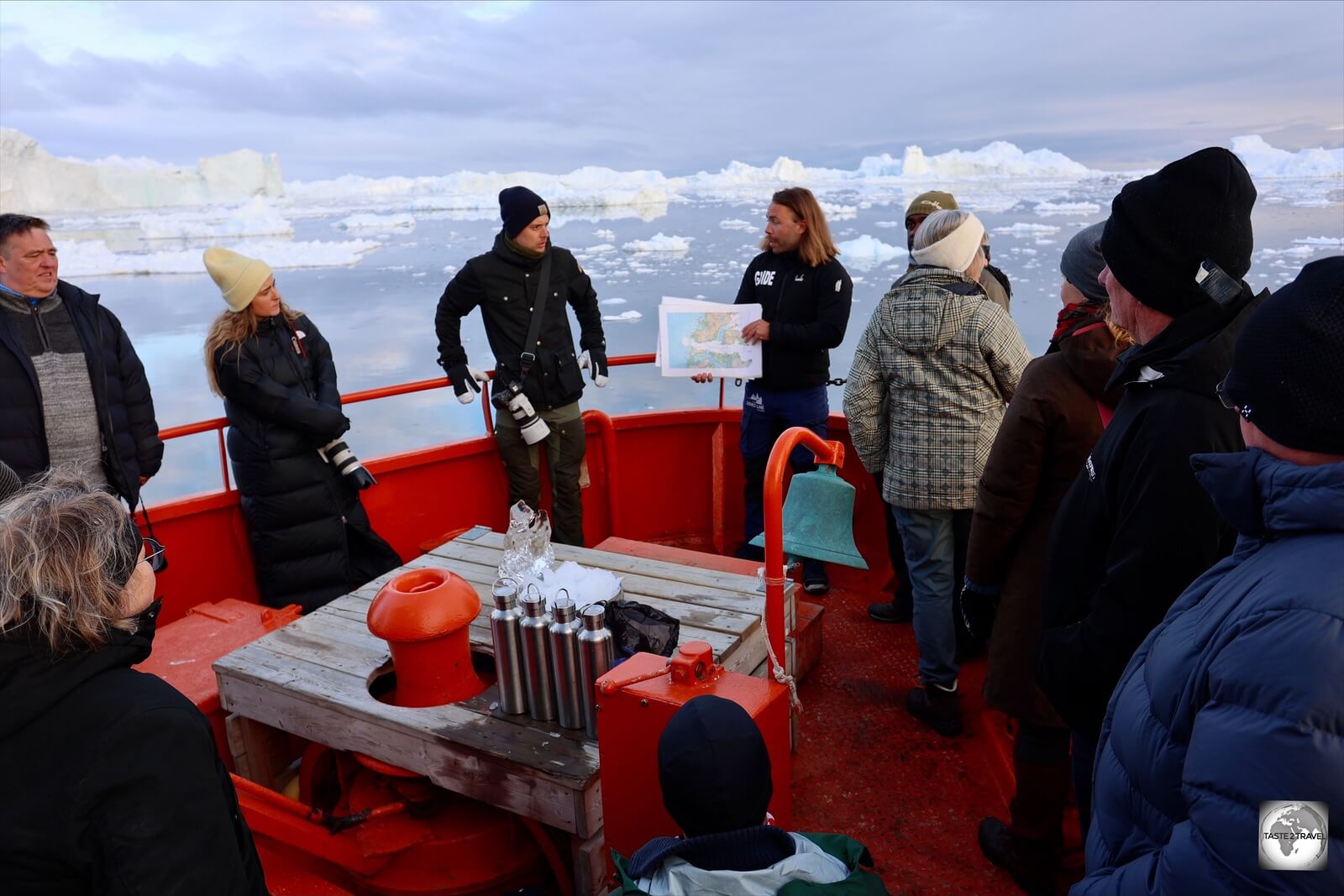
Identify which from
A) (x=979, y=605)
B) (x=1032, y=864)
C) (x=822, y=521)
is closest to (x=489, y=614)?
(x=822, y=521)

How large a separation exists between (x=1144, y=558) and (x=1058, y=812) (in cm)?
121

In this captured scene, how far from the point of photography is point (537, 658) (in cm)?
257

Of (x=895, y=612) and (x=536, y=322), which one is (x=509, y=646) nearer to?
(x=895, y=612)

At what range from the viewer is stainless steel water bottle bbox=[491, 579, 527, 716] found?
2.58 metres

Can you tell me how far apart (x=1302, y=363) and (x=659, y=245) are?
79.5ft

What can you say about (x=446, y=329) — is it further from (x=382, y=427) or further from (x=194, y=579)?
(x=382, y=427)

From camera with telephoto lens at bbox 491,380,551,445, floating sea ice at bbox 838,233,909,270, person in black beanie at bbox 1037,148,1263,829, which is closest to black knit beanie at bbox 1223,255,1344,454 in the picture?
person in black beanie at bbox 1037,148,1263,829

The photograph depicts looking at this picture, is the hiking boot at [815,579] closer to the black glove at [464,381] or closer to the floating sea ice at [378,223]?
the black glove at [464,381]

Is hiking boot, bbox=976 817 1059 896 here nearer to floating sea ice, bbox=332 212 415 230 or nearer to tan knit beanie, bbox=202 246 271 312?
tan knit beanie, bbox=202 246 271 312

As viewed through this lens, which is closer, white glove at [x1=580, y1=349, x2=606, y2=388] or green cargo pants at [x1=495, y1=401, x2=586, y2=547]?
Result: green cargo pants at [x1=495, y1=401, x2=586, y2=547]

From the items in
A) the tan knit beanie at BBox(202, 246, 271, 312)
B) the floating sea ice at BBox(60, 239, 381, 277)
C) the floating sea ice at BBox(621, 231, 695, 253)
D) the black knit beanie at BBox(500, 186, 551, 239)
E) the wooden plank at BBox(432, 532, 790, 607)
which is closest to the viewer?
the wooden plank at BBox(432, 532, 790, 607)

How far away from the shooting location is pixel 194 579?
175 inches

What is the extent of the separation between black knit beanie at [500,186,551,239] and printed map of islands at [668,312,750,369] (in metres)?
0.95

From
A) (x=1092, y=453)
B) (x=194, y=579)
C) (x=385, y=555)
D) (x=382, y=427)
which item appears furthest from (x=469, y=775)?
(x=382, y=427)
